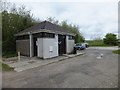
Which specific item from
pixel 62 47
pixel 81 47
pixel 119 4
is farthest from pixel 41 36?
pixel 81 47

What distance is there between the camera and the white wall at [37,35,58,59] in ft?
45.1

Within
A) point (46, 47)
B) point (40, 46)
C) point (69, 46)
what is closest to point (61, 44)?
point (69, 46)

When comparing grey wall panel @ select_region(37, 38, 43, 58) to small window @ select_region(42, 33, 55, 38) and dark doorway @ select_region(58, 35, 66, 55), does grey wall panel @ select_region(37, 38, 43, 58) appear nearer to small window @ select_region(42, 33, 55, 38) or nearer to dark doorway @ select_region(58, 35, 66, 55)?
small window @ select_region(42, 33, 55, 38)

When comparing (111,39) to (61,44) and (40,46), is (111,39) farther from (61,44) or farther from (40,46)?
(40,46)

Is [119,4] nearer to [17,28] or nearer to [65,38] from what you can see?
[65,38]

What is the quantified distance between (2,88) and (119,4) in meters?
11.6

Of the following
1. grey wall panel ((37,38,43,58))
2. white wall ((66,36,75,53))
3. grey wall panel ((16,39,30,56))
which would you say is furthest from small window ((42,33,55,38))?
white wall ((66,36,75,53))

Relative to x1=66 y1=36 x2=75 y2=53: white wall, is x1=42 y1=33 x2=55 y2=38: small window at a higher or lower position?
higher

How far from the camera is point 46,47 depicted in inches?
548

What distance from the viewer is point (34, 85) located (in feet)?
20.0

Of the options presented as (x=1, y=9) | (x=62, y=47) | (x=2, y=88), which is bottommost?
(x=2, y=88)

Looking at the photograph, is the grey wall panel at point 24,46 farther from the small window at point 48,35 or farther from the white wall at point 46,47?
the small window at point 48,35

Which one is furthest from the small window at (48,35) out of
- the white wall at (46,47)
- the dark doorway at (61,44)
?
the dark doorway at (61,44)

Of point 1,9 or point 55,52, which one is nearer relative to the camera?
point 55,52
